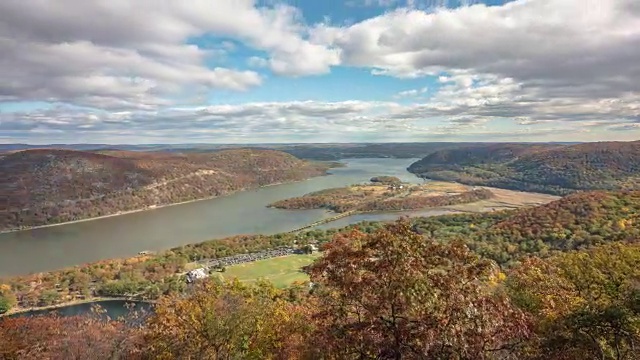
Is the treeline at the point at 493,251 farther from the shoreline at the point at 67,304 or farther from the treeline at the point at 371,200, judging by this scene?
the treeline at the point at 371,200

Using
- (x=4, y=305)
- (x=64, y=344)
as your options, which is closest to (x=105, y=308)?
(x=4, y=305)

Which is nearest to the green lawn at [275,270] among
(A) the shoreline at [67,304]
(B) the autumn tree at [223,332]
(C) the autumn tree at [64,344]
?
(A) the shoreline at [67,304]

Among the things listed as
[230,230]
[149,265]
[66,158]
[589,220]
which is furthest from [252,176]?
[589,220]

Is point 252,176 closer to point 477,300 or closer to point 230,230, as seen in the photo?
point 230,230

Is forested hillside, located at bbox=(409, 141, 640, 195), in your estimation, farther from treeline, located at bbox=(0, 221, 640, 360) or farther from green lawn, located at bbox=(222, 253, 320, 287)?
treeline, located at bbox=(0, 221, 640, 360)

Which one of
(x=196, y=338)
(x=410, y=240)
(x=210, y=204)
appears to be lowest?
(x=210, y=204)

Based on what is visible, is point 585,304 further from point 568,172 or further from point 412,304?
point 568,172
